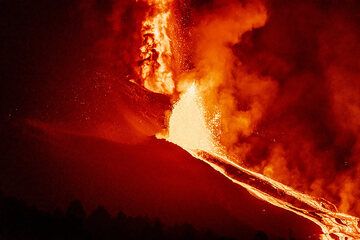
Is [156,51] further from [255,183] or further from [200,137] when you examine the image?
[255,183]

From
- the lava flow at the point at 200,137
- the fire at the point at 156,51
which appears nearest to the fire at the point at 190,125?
the lava flow at the point at 200,137

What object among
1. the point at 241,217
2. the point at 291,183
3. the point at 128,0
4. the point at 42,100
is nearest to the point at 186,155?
the point at 241,217

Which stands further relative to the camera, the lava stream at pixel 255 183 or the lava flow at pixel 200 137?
the lava flow at pixel 200 137

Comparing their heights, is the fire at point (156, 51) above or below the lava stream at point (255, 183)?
above

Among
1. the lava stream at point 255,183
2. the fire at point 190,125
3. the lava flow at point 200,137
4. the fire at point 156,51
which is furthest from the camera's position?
the fire at point 156,51

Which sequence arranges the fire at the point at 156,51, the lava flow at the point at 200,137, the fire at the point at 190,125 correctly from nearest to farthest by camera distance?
the lava flow at the point at 200,137 → the fire at the point at 190,125 → the fire at the point at 156,51

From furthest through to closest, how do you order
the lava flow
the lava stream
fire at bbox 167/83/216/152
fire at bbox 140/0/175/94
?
fire at bbox 140/0/175/94, fire at bbox 167/83/216/152, the lava flow, the lava stream

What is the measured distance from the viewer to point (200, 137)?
14.3m

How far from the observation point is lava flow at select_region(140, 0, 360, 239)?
37.6 feet

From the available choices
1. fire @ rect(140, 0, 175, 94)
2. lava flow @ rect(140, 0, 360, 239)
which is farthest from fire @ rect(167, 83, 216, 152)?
fire @ rect(140, 0, 175, 94)

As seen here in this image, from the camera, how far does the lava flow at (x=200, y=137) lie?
1147 cm

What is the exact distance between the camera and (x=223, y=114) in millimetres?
16328

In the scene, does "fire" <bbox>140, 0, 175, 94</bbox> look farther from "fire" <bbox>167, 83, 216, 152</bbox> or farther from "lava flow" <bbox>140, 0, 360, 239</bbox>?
"fire" <bbox>167, 83, 216, 152</bbox>

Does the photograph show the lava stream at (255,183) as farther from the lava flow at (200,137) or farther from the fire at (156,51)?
the fire at (156,51)
